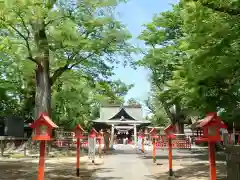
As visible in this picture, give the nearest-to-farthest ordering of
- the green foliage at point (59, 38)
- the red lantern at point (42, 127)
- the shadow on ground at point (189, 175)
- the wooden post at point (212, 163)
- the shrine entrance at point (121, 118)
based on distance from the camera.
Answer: the wooden post at point (212, 163) → the red lantern at point (42, 127) → the shadow on ground at point (189, 175) → the green foliage at point (59, 38) → the shrine entrance at point (121, 118)

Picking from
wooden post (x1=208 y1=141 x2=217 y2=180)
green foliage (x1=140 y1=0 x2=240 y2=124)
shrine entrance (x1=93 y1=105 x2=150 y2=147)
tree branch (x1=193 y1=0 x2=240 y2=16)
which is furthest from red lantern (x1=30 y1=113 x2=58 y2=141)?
shrine entrance (x1=93 y1=105 x2=150 y2=147)

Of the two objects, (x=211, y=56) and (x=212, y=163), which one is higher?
(x=211, y=56)

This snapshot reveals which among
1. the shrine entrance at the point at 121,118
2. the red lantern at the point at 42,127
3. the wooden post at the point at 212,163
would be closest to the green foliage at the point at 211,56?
the wooden post at the point at 212,163

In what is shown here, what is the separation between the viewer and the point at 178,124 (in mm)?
41656

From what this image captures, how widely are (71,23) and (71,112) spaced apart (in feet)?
68.4

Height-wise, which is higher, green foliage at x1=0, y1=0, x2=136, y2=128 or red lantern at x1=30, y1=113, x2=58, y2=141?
green foliage at x1=0, y1=0, x2=136, y2=128

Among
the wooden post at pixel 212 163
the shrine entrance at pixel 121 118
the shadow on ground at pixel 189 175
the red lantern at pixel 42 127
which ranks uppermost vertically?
the shrine entrance at pixel 121 118

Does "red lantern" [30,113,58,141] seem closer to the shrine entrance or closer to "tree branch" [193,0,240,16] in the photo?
"tree branch" [193,0,240,16]

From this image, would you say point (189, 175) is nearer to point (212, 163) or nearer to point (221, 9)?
point (212, 163)

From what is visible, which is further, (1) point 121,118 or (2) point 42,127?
(1) point 121,118

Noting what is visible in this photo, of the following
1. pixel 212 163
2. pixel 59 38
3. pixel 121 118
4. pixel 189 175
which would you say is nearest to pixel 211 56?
pixel 212 163

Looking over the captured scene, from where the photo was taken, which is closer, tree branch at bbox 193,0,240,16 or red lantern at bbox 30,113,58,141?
red lantern at bbox 30,113,58,141

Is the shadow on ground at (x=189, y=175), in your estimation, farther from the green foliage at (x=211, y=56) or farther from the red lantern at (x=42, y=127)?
the red lantern at (x=42, y=127)

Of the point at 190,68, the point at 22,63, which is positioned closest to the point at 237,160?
the point at 190,68
